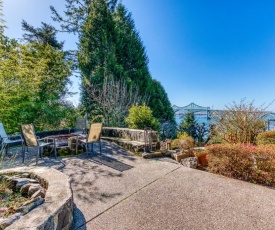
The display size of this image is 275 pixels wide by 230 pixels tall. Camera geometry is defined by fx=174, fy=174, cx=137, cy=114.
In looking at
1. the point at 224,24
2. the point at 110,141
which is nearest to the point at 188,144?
the point at 110,141

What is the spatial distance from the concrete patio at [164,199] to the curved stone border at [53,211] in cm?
40

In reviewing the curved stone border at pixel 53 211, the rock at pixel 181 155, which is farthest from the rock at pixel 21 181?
the rock at pixel 181 155

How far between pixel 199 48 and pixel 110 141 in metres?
7.38

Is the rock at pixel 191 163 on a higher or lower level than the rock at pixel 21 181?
lower

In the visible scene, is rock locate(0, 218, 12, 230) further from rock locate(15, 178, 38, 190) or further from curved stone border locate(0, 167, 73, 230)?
rock locate(15, 178, 38, 190)

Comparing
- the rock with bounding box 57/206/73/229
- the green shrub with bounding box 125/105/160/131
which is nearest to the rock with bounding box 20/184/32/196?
the rock with bounding box 57/206/73/229

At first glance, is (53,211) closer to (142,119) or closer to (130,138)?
(130,138)

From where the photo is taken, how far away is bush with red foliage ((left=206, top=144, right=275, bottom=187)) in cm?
337

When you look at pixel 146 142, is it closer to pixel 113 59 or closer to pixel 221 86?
pixel 113 59

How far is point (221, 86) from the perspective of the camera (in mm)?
12539

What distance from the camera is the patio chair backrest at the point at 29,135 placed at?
4.32m

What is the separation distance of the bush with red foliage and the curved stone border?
3164 millimetres

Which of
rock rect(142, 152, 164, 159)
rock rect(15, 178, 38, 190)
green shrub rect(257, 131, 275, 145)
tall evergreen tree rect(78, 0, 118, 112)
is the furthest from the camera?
tall evergreen tree rect(78, 0, 118, 112)

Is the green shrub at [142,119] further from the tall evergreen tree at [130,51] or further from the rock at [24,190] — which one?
the tall evergreen tree at [130,51]
